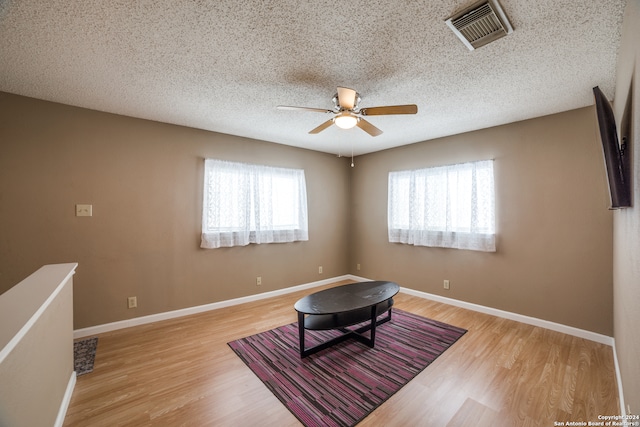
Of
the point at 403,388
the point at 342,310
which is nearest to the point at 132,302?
the point at 342,310

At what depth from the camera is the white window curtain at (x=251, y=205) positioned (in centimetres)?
357

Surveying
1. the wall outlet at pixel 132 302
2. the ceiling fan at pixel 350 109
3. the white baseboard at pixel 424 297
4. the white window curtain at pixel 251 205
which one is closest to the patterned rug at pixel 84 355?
the white baseboard at pixel 424 297

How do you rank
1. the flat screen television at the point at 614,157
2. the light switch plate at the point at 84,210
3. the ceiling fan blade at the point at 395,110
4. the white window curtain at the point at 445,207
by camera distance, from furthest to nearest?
1. the white window curtain at the point at 445,207
2. the light switch plate at the point at 84,210
3. the ceiling fan blade at the point at 395,110
4. the flat screen television at the point at 614,157

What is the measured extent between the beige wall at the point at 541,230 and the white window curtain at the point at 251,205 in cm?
219

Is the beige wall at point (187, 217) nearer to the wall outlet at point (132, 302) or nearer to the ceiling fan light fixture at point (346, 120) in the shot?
the wall outlet at point (132, 302)

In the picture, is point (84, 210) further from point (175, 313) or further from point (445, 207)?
point (445, 207)

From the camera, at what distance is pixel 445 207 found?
149 inches

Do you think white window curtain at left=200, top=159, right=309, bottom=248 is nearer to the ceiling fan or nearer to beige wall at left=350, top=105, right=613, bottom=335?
the ceiling fan

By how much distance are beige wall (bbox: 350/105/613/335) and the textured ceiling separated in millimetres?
404

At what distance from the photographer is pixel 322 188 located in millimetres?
4867

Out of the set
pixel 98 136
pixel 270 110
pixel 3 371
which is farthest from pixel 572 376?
pixel 98 136

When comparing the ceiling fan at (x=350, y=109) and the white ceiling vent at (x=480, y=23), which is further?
the ceiling fan at (x=350, y=109)

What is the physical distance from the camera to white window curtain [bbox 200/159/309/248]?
3.57 metres

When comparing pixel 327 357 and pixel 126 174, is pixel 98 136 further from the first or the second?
pixel 327 357
